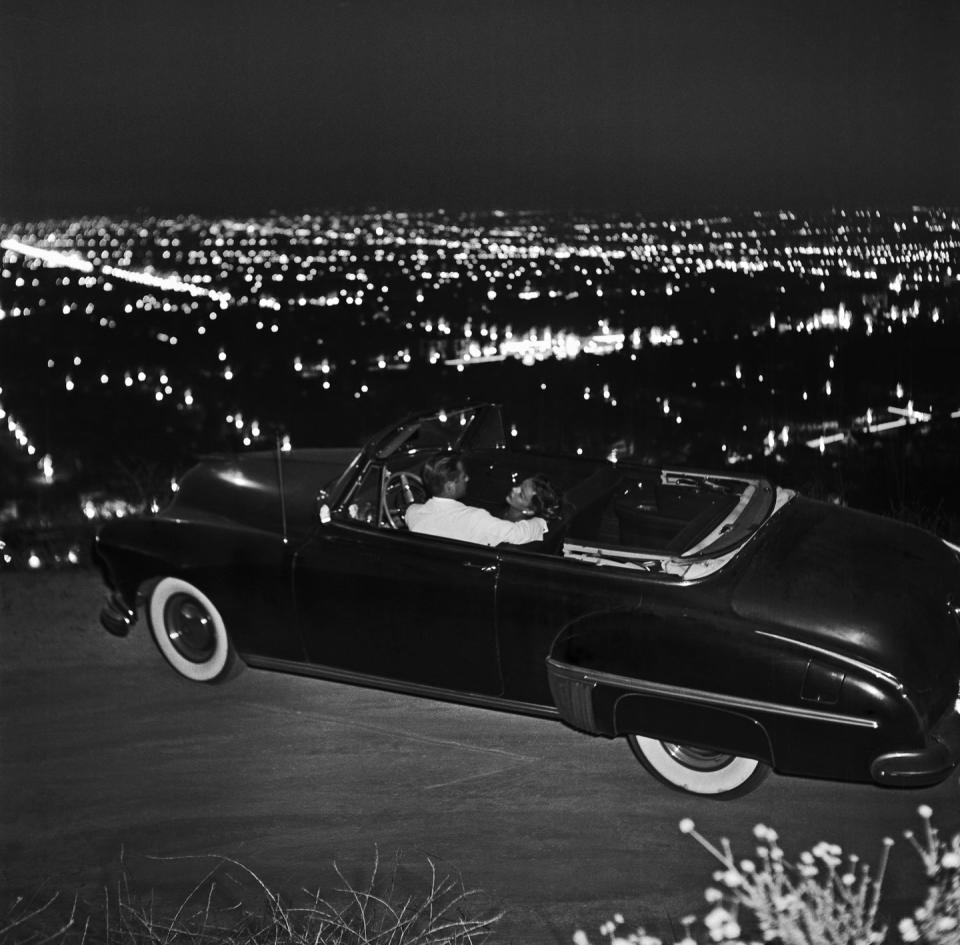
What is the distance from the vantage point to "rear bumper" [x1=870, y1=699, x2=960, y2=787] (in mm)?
3873

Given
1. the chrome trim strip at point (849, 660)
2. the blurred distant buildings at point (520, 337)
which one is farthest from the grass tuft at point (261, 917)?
the blurred distant buildings at point (520, 337)

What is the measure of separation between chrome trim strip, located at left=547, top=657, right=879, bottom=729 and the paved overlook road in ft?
1.77

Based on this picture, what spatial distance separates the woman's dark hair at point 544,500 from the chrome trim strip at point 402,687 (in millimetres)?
878

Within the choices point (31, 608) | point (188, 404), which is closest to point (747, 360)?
point (188, 404)

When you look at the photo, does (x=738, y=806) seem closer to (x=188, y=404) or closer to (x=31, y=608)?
(x=31, y=608)

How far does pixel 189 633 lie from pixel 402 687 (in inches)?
50.2

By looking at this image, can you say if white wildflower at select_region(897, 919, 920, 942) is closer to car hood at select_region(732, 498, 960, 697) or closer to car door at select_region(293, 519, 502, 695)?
car hood at select_region(732, 498, 960, 697)

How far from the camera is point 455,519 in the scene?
16.3ft

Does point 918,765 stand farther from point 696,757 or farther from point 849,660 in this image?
point 696,757

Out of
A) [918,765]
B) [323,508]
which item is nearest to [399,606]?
[323,508]

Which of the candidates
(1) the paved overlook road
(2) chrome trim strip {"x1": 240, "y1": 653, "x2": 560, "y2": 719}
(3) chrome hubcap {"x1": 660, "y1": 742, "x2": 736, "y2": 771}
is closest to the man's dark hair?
(2) chrome trim strip {"x1": 240, "y1": 653, "x2": 560, "y2": 719}

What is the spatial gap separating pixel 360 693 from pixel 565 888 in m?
1.81

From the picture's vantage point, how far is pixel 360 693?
551 cm

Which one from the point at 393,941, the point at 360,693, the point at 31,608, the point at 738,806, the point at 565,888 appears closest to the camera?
the point at 393,941
